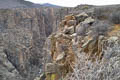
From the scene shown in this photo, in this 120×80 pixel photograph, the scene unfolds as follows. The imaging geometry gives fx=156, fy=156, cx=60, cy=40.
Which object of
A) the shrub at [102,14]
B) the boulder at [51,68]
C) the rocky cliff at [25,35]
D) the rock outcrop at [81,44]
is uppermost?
the shrub at [102,14]

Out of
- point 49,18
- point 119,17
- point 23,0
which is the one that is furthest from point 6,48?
point 23,0

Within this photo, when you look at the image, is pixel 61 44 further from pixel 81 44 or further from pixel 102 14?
pixel 102 14

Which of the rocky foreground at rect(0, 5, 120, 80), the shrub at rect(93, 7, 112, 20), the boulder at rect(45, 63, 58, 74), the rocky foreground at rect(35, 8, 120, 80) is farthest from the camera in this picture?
the shrub at rect(93, 7, 112, 20)

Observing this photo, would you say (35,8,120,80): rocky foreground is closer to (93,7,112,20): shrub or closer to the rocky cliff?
(93,7,112,20): shrub

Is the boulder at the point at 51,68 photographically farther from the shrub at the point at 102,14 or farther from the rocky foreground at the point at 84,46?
the shrub at the point at 102,14

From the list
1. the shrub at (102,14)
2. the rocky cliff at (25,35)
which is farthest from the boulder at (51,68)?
the rocky cliff at (25,35)

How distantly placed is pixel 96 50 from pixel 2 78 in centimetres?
1258

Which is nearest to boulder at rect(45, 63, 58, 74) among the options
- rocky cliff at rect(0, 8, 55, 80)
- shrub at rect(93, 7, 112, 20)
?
shrub at rect(93, 7, 112, 20)

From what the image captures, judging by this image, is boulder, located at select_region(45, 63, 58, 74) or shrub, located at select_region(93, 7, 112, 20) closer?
boulder, located at select_region(45, 63, 58, 74)

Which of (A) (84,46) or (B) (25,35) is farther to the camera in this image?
(B) (25,35)

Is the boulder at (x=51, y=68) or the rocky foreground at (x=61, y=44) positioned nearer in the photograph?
the rocky foreground at (x=61, y=44)

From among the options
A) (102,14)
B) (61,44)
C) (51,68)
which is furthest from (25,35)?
(51,68)

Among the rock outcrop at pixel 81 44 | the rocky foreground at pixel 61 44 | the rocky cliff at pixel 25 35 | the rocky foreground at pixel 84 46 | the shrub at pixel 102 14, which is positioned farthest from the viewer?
the rocky cliff at pixel 25 35

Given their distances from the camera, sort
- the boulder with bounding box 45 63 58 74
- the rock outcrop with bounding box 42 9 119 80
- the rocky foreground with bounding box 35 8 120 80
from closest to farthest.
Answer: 1. the rocky foreground with bounding box 35 8 120 80
2. the rock outcrop with bounding box 42 9 119 80
3. the boulder with bounding box 45 63 58 74
